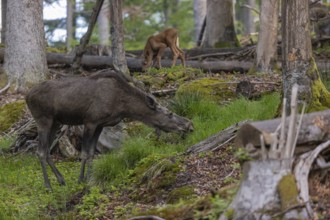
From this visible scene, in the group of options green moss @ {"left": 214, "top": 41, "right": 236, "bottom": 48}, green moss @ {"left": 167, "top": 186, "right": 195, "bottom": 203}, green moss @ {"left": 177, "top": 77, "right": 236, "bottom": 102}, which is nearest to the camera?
green moss @ {"left": 167, "top": 186, "right": 195, "bottom": 203}

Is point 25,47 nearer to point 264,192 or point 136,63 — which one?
point 136,63

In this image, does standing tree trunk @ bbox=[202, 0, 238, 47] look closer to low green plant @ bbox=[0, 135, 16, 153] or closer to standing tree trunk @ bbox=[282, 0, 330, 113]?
low green plant @ bbox=[0, 135, 16, 153]

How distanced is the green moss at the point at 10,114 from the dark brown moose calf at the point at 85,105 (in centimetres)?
369

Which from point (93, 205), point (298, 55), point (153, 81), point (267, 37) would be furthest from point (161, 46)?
point (93, 205)

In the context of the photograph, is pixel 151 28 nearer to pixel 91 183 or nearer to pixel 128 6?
pixel 128 6

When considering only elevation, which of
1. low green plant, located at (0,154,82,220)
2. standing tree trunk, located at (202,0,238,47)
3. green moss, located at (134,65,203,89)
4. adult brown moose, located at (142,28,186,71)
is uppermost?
standing tree trunk, located at (202,0,238,47)

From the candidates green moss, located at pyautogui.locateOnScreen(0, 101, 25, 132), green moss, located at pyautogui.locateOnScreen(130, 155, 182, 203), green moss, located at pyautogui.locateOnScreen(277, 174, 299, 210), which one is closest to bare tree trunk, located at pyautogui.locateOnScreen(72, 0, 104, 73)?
green moss, located at pyautogui.locateOnScreen(0, 101, 25, 132)

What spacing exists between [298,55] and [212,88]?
4622mm

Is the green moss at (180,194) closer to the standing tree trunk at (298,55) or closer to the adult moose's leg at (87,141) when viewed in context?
the standing tree trunk at (298,55)

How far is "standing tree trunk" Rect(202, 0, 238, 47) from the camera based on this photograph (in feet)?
67.3

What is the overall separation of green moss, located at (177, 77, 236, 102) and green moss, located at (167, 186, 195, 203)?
484 cm

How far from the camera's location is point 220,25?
810 inches

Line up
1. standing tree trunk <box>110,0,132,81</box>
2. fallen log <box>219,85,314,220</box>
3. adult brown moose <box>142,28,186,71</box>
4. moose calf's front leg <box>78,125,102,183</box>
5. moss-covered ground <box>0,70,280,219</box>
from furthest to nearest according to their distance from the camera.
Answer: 1. adult brown moose <box>142,28,186,71</box>
2. standing tree trunk <box>110,0,132,81</box>
3. moose calf's front leg <box>78,125,102,183</box>
4. moss-covered ground <box>0,70,280,219</box>
5. fallen log <box>219,85,314,220</box>

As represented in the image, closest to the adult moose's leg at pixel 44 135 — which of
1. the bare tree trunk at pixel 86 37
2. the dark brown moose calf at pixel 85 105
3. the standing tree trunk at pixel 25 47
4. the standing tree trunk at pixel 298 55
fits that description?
the dark brown moose calf at pixel 85 105
